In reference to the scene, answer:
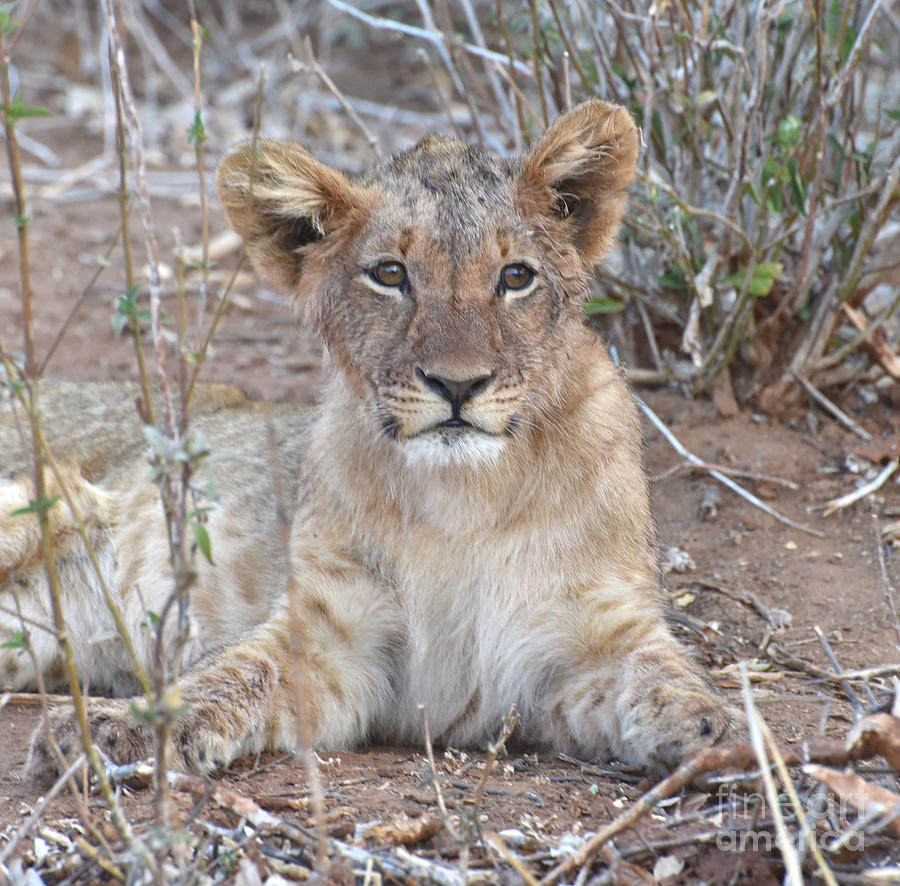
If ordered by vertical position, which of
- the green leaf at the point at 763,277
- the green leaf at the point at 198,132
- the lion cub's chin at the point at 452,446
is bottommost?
the lion cub's chin at the point at 452,446

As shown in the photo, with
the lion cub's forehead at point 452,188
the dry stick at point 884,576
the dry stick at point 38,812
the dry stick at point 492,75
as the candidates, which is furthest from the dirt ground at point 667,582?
the dry stick at point 492,75

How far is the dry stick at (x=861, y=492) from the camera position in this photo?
210 inches

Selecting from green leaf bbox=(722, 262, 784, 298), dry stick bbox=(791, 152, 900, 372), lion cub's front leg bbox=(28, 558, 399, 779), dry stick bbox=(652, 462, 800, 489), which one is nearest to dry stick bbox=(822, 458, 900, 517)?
dry stick bbox=(652, 462, 800, 489)

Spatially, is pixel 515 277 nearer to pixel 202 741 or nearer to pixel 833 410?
pixel 202 741

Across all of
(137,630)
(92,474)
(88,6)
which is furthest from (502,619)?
(88,6)

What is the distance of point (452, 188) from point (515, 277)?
345 mm

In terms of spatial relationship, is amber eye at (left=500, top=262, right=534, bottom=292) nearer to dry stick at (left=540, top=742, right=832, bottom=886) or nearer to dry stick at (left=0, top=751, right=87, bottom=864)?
dry stick at (left=540, top=742, right=832, bottom=886)

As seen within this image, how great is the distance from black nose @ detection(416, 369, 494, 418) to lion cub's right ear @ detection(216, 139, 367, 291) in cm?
77

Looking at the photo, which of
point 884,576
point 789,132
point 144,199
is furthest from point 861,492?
point 144,199

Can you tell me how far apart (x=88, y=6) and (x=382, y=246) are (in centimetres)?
954

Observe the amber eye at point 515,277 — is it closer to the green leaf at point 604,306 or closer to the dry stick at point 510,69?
the dry stick at point 510,69

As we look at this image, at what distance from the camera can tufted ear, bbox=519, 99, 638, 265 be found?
12.9 ft

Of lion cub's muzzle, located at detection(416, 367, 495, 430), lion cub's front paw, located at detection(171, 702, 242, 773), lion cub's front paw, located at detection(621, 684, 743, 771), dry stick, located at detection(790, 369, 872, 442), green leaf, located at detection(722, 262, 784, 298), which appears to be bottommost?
lion cub's front paw, located at detection(171, 702, 242, 773)

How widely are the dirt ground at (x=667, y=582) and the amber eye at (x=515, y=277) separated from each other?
86 cm
